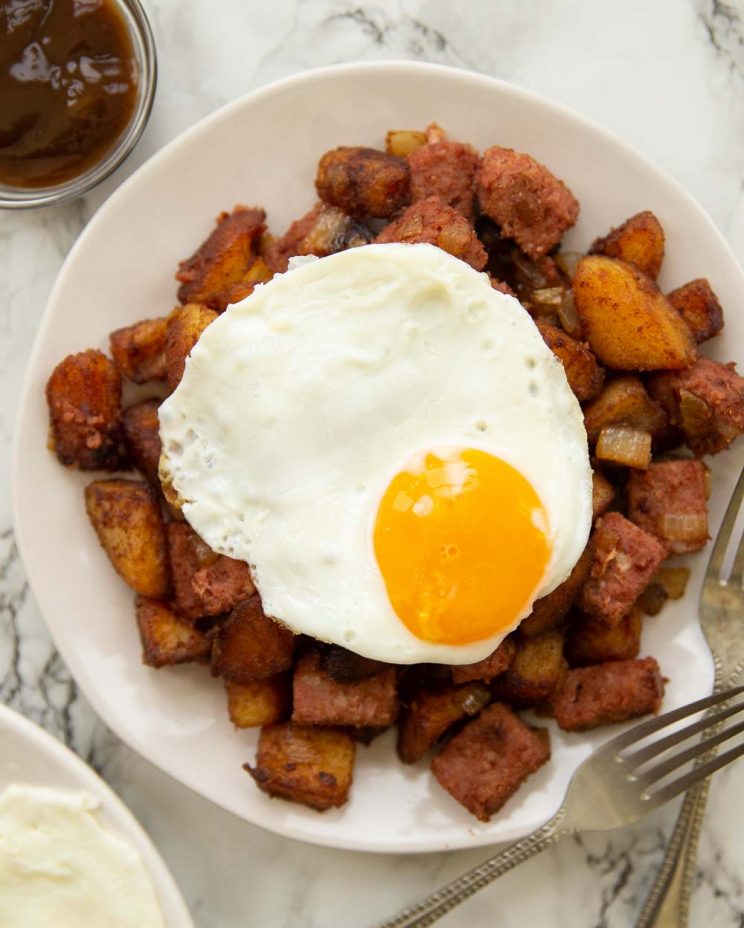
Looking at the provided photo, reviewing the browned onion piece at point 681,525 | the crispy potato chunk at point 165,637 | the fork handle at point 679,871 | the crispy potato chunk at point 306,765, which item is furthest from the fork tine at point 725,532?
the crispy potato chunk at point 165,637

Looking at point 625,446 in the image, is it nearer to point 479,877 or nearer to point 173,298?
point 479,877

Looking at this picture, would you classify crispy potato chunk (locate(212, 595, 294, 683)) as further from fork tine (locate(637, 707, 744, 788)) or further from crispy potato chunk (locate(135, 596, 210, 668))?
fork tine (locate(637, 707, 744, 788))

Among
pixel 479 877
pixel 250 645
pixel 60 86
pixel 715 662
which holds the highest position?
pixel 60 86

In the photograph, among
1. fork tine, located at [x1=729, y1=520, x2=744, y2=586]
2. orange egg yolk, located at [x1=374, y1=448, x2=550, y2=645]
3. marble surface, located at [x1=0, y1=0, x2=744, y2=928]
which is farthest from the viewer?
marble surface, located at [x1=0, y1=0, x2=744, y2=928]

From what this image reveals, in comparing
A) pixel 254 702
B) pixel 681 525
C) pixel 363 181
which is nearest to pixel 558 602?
pixel 681 525

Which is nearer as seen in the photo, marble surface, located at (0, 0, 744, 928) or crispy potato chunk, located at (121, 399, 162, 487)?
crispy potato chunk, located at (121, 399, 162, 487)

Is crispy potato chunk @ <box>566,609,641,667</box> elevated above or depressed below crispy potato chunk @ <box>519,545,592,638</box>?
below

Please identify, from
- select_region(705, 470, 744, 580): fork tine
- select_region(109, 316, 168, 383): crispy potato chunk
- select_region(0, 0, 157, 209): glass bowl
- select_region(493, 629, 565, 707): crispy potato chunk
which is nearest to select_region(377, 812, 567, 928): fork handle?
select_region(493, 629, 565, 707): crispy potato chunk
